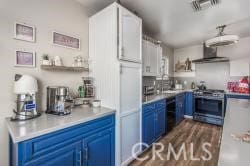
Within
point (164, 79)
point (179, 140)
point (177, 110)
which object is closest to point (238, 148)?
point (179, 140)

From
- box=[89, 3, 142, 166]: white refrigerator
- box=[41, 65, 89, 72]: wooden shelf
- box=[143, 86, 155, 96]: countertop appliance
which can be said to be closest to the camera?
box=[41, 65, 89, 72]: wooden shelf

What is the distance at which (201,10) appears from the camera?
226cm

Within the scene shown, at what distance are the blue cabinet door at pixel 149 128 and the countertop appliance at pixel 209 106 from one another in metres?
2.17

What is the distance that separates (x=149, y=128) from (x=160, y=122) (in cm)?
44

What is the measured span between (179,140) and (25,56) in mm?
2963

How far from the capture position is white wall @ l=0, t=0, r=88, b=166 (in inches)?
53.5

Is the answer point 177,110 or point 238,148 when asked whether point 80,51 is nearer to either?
point 238,148

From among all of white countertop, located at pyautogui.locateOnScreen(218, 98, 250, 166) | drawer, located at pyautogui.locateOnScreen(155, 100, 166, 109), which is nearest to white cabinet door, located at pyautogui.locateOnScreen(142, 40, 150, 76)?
drawer, located at pyautogui.locateOnScreen(155, 100, 166, 109)

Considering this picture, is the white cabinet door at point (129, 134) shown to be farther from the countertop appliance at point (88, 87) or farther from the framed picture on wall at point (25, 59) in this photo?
the framed picture on wall at point (25, 59)

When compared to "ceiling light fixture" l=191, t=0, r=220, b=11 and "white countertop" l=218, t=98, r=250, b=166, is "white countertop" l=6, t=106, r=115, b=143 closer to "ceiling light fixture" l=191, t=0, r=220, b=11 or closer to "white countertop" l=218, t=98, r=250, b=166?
"white countertop" l=218, t=98, r=250, b=166

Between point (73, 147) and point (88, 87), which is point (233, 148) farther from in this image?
point (88, 87)

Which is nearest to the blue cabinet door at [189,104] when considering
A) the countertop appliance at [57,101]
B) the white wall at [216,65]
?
the white wall at [216,65]

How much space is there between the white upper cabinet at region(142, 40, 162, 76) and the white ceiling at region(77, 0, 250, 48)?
0.44 metres

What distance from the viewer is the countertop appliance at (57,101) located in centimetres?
149
